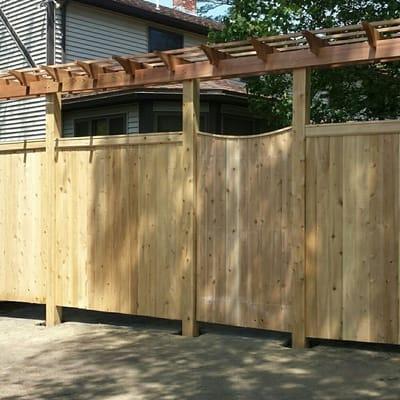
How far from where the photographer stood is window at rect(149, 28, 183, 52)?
17.8 meters

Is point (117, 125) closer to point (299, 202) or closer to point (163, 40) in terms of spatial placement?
point (163, 40)

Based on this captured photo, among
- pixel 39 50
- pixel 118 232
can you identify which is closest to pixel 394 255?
pixel 118 232

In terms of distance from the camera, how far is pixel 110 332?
24.8ft

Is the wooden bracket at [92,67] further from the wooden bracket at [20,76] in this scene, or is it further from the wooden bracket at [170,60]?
the wooden bracket at [20,76]

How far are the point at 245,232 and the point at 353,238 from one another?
4.00 ft

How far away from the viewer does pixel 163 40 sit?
18.0m

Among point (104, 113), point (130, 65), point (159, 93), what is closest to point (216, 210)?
point (130, 65)

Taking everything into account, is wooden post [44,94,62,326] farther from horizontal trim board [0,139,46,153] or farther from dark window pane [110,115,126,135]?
dark window pane [110,115,126,135]

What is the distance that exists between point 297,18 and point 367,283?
19.3 feet

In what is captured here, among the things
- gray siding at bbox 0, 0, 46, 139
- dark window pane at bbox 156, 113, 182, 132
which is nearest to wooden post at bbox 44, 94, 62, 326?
dark window pane at bbox 156, 113, 182, 132

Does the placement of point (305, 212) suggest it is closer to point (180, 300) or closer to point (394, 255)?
point (394, 255)

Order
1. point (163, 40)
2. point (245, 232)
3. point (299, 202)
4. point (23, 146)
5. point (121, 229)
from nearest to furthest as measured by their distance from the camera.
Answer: point (299, 202) < point (245, 232) < point (121, 229) < point (23, 146) < point (163, 40)

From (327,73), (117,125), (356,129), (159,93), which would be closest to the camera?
(356,129)

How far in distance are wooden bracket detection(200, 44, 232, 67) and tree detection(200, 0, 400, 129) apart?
3.61 meters
